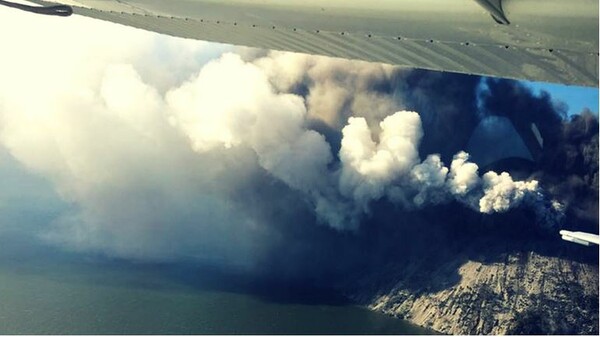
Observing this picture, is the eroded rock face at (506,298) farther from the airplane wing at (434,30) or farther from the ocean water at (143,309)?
the airplane wing at (434,30)

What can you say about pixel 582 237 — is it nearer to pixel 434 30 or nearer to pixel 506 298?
pixel 434 30

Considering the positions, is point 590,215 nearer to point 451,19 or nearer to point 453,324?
point 453,324

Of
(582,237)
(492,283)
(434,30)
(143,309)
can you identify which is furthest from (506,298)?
(434,30)

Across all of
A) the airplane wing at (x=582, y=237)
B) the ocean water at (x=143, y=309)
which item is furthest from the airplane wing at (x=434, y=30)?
the ocean water at (x=143, y=309)

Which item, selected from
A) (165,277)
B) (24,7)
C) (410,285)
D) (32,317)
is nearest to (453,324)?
(410,285)

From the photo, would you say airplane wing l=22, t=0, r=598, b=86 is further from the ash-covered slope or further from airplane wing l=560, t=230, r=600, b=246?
the ash-covered slope

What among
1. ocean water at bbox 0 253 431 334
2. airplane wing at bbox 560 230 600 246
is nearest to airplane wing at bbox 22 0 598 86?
airplane wing at bbox 560 230 600 246
